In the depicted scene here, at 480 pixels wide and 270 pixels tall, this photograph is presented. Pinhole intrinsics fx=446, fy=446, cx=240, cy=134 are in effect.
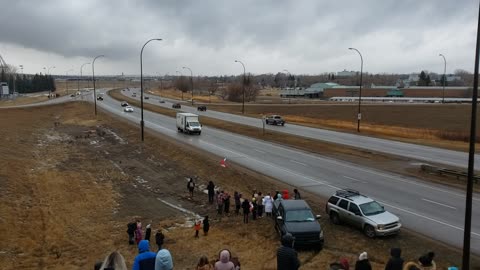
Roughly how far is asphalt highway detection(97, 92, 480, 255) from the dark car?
187 inches

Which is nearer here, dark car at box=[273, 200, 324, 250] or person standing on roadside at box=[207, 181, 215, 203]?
dark car at box=[273, 200, 324, 250]

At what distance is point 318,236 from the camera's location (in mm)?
15391

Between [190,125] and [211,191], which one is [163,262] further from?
[190,125]

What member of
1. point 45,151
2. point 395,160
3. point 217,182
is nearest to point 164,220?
point 217,182

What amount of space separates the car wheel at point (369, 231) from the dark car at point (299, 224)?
6.65ft

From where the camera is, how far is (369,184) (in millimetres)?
25906

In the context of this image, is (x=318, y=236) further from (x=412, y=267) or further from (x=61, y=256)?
(x=61, y=256)

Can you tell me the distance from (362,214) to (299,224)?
9.64 feet

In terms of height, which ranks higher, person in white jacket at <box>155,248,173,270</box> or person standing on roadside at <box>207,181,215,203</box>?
person in white jacket at <box>155,248,173,270</box>

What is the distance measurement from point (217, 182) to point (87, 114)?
58.9 m

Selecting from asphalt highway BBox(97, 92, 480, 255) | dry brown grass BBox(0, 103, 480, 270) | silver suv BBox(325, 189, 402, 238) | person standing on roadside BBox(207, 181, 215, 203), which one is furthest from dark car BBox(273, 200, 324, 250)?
person standing on roadside BBox(207, 181, 215, 203)

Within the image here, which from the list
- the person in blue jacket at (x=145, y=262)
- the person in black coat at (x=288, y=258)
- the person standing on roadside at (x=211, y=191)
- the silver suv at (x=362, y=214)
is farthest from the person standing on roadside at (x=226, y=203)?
the person in blue jacket at (x=145, y=262)

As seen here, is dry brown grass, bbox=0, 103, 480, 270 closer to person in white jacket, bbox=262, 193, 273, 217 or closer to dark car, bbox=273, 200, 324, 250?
dark car, bbox=273, 200, 324, 250

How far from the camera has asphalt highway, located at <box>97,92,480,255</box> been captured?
1845 centimetres
